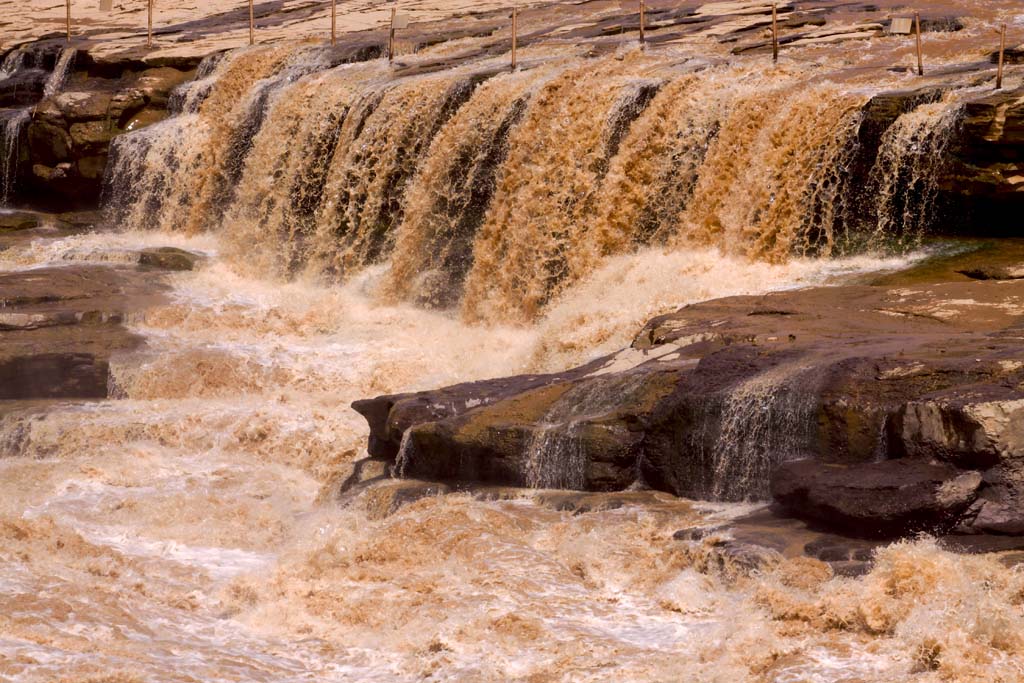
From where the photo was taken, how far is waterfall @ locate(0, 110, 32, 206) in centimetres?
2086

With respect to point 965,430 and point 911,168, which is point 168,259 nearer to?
point 911,168

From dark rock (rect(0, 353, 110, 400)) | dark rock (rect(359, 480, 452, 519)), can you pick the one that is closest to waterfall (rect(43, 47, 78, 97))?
dark rock (rect(0, 353, 110, 400))

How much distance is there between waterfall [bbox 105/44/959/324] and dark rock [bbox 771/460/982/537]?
527 cm

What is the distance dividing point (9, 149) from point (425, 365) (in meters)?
9.84

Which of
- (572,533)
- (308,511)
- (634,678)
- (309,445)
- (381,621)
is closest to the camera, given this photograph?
(634,678)

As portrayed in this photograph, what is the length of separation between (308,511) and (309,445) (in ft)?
4.99

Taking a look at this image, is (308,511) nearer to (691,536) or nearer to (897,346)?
(691,536)

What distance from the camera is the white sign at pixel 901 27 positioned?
647 inches

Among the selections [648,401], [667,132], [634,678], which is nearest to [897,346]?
[648,401]

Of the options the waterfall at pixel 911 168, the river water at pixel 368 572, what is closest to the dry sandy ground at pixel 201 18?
the river water at pixel 368 572

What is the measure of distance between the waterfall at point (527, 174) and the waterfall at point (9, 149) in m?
2.29

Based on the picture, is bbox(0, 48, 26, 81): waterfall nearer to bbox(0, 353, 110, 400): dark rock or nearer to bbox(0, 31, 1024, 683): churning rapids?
bbox(0, 31, 1024, 683): churning rapids

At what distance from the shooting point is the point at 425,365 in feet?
44.7

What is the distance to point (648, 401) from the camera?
9484 mm
